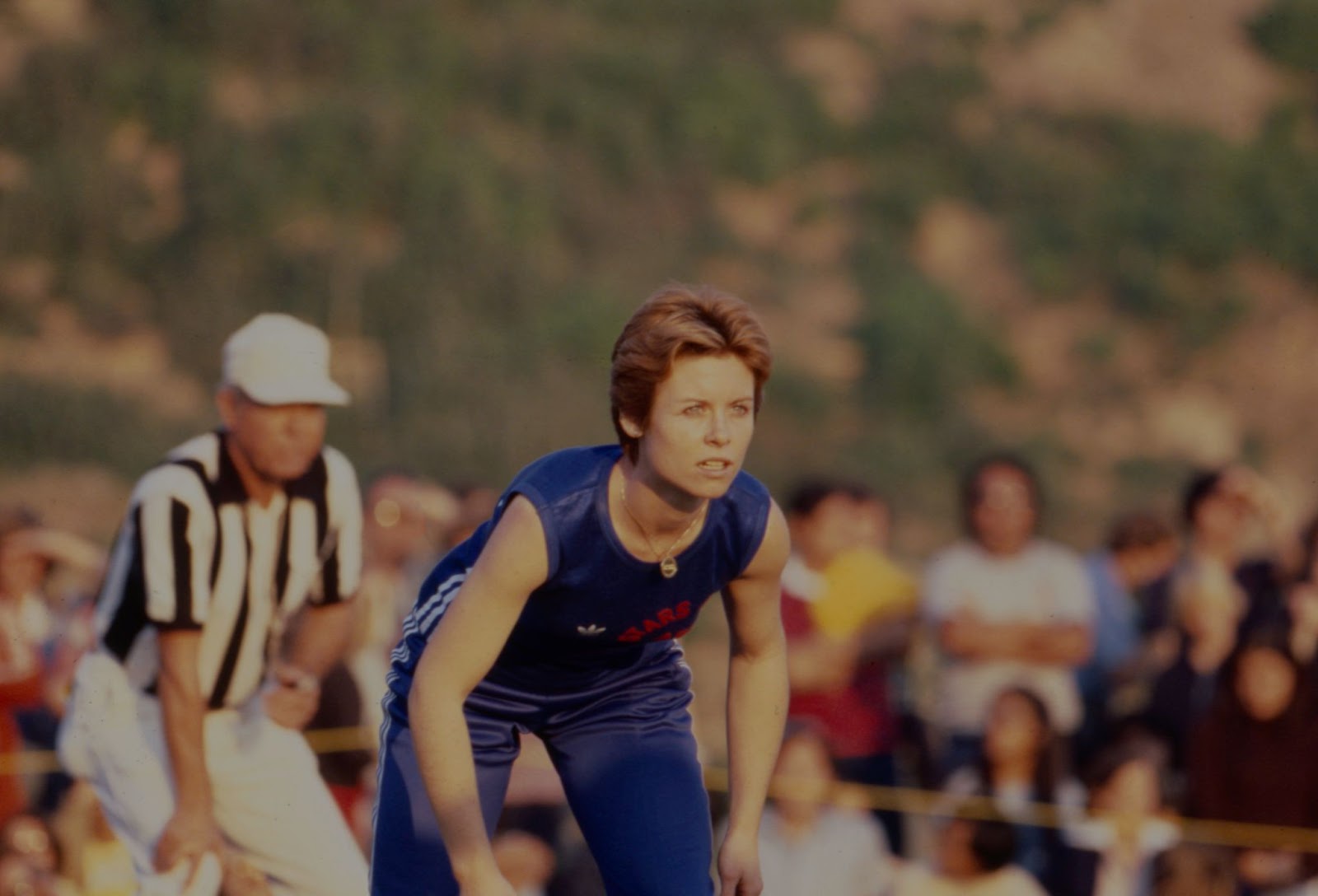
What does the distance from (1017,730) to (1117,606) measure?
1.21 metres

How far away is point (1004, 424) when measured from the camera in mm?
21609

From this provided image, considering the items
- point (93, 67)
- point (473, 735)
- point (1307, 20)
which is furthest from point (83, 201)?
point (473, 735)

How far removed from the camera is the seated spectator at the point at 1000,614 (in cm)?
771

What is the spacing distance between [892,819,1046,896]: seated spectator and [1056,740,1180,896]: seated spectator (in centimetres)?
29

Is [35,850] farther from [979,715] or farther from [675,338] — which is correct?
[675,338]

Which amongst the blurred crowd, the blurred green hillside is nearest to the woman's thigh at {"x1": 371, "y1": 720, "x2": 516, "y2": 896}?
the blurred crowd

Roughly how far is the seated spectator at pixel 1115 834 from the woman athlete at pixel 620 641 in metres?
3.32

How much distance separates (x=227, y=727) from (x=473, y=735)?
1.37 m

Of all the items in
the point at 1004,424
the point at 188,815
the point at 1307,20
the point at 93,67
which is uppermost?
the point at 1307,20

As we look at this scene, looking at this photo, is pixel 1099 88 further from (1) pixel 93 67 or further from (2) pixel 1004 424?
(1) pixel 93 67

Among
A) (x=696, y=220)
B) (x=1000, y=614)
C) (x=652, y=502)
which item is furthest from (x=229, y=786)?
(x=696, y=220)

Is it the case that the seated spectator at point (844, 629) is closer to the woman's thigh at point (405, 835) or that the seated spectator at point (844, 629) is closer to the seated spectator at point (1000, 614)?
the seated spectator at point (1000, 614)

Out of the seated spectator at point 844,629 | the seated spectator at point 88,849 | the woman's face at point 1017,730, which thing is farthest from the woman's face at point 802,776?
the seated spectator at point 88,849

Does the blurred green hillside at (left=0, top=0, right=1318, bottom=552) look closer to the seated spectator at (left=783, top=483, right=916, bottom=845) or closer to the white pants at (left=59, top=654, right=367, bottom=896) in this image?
the seated spectator at (left=783, top=483, right=916, bottom=845)
